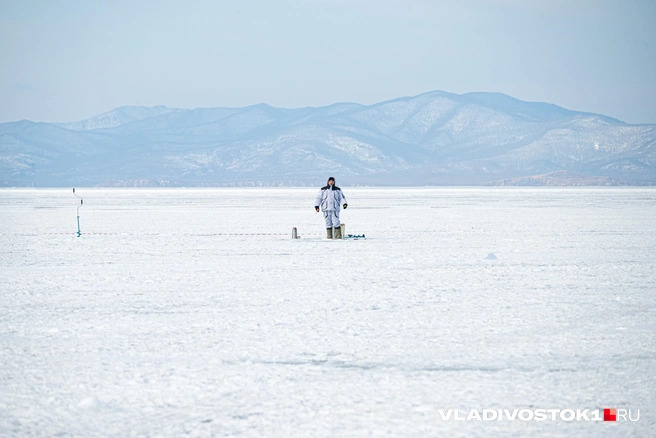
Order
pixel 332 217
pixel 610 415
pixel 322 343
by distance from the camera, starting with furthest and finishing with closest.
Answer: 1. pixel 332 217
2. pixel 322 343
3. pixel 610 415

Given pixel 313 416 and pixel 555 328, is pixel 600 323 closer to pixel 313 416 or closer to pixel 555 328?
pixel 555 328

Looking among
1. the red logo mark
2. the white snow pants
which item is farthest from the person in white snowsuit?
the red logo mark

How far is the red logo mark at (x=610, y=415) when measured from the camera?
558 cm

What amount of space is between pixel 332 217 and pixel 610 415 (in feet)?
50.0

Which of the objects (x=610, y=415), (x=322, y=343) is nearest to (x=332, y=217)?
(x=322, y=343)

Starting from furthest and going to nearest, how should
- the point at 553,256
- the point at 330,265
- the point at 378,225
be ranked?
1. the point at 378,225
2. the point at 553,256
3. the point at 330,265

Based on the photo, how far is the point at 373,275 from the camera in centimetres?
1331

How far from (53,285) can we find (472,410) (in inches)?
326

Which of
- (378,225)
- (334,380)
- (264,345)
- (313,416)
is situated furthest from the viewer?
(378,225)

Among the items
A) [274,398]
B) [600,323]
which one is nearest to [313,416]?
[274,398]

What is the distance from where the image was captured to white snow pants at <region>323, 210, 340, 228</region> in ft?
67.6

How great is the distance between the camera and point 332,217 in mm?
20703

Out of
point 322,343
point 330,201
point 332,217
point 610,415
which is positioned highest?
point 330,201

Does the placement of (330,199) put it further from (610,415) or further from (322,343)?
(610,415)
